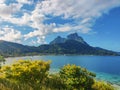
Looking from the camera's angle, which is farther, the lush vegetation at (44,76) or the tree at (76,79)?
the tree at (76,79)

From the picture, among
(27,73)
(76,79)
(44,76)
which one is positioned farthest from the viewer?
(44,76)

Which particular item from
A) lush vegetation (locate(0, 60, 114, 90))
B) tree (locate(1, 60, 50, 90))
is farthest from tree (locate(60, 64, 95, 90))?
tree (locate(1, 60, 50, 90))

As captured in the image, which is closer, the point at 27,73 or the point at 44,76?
the point at 27,73

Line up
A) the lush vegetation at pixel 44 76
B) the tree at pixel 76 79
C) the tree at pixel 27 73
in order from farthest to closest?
the tree at pixel 76 79, the lush vegetation at pixel 44 76, the tree at pixel 27 73

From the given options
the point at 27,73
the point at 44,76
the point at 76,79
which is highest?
the point at 27,73

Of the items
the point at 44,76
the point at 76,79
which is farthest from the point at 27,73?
the point at 76,79

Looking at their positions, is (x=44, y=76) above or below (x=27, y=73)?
below

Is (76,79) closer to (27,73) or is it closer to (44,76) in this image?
(44,76)

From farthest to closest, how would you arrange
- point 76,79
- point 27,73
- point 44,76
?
point 44,76, point 76,79, point 27,73

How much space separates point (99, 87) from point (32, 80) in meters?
10.7

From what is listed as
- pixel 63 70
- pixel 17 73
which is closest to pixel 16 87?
pixel 17 73

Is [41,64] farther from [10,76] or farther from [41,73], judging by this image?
[10,76]

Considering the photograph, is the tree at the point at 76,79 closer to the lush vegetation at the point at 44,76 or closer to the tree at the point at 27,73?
the lush vegetation at the point at 44,76

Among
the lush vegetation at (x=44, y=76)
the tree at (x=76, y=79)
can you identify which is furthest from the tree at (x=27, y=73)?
the tree at (x=76, y=79)
